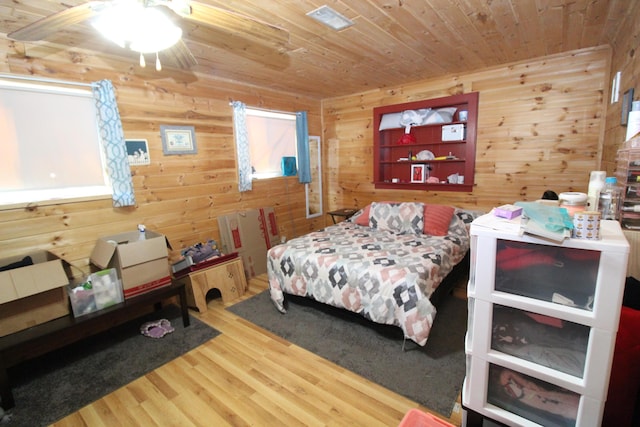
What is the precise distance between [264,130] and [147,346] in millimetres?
2833

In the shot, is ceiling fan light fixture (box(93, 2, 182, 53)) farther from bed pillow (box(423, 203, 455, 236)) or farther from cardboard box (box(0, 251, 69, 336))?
bed pillow (box(423, 203, 455, 236))

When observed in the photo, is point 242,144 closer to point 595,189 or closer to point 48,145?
point 48,145

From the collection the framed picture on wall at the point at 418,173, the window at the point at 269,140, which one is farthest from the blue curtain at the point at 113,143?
the framed picture on wall at the point at 418,173

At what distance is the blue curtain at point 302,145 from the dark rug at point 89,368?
2.51m

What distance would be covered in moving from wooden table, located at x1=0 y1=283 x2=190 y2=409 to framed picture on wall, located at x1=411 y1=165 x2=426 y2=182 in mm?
3073

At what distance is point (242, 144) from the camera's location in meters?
3.58

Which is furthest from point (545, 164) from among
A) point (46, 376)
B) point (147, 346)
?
point (46, 376)

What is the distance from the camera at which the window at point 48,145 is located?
7.11 feet

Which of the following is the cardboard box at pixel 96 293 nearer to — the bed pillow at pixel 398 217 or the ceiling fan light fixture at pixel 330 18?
the ceiling fan light fixture at pixel 330 18

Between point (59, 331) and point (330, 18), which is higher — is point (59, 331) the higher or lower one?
the lower one

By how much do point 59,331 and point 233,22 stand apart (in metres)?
2.24

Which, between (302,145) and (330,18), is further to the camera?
(302,145)

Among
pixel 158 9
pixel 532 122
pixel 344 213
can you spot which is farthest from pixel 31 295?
pixel 532 122

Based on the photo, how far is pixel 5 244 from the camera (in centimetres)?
213
